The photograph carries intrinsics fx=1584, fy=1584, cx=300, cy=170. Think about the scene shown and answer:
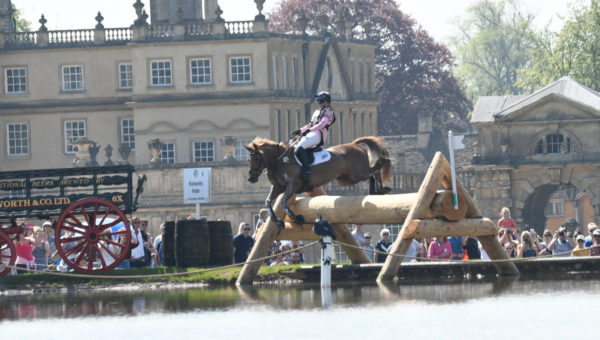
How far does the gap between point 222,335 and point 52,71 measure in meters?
53.8

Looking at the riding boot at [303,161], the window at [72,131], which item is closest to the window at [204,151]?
the window at [72,131]

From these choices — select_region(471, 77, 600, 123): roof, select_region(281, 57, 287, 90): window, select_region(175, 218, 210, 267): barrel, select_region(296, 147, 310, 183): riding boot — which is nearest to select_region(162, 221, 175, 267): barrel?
select_region(175, 218, 210, 267): barrel

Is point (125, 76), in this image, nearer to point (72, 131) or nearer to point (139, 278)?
point (72, 131)

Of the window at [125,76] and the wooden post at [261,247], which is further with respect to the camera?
the window at [125,76]

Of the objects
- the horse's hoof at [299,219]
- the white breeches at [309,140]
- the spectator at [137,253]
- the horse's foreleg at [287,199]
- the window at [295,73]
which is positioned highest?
the window at [295,73]

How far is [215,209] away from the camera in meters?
64.8

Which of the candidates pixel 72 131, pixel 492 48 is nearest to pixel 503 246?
pixel 72 131

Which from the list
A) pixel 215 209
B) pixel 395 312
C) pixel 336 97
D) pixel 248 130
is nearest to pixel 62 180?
pixel 395 312

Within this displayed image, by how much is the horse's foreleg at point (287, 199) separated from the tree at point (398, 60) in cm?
5883

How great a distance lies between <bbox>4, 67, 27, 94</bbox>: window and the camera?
7200 cm

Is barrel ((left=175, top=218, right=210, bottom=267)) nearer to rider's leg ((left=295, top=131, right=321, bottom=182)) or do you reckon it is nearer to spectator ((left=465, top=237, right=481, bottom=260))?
rider's leg ((left=295, top=131, right=321, bottom=182))

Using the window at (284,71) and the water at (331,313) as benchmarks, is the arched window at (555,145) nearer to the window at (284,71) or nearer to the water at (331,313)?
the window at (284,71)

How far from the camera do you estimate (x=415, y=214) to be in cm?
2625

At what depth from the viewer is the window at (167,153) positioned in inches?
2734
